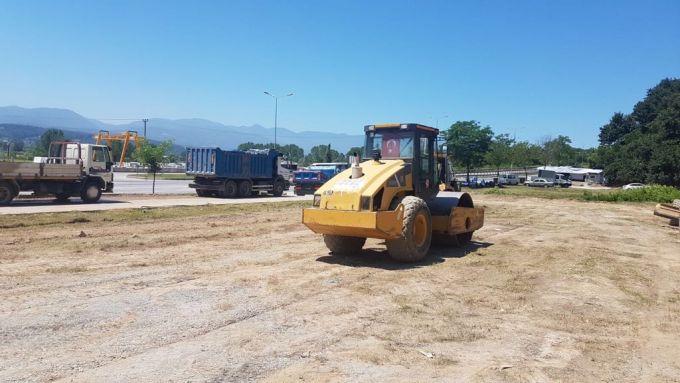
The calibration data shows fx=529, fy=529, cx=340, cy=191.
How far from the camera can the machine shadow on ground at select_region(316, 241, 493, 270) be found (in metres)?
10.1

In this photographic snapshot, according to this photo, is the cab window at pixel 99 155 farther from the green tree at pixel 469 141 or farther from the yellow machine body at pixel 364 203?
the green tree at pixel 469 141

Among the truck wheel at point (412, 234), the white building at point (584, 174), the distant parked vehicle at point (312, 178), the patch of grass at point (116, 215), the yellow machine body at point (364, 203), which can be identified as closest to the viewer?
the yellow machine body at point (364, 203)

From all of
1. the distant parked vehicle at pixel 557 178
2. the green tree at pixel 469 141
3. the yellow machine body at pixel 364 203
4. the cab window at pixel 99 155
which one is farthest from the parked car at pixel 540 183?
the yellow machine body at pixel 364 203

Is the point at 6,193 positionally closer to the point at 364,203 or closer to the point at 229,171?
the point at 229,171

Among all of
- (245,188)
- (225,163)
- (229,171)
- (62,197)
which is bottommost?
(62,197)

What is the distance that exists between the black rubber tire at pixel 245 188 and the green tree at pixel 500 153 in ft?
190

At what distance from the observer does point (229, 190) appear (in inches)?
1160

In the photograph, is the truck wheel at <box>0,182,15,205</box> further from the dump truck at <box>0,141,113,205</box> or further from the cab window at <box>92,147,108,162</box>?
the cab window at <box>92,147,108,162</box>

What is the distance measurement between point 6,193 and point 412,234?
56.4ft

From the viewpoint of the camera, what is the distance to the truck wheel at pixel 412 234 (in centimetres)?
973

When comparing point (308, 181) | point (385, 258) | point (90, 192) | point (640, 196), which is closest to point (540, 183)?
point (640, 196)

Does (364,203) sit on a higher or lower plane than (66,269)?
higher

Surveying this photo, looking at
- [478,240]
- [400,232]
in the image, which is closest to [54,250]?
[400,232]

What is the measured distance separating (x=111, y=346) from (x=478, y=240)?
1063 cm
